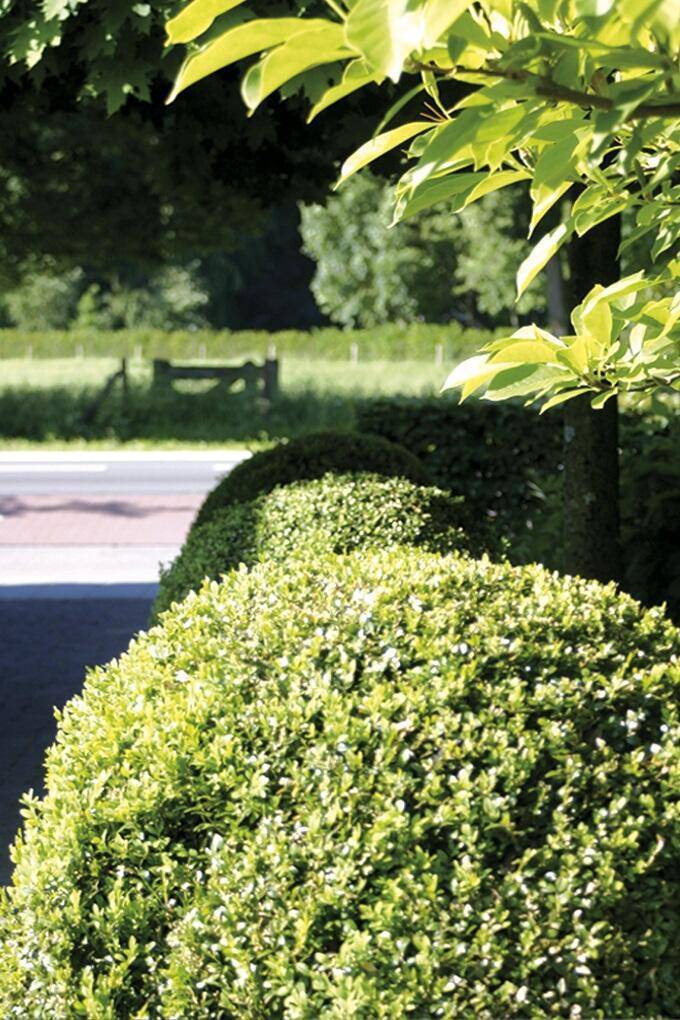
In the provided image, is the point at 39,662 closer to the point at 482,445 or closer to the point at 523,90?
the point at 482,445

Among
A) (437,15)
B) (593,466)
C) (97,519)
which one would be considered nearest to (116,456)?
(97,519)

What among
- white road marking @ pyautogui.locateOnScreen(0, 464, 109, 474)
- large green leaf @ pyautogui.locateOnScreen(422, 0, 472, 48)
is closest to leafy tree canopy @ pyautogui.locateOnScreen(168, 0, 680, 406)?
large green leaf @ pyautogui.locateOnScreen(422, 0, 472, 48)

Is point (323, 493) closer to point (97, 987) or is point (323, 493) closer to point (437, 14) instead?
point (97, 987)

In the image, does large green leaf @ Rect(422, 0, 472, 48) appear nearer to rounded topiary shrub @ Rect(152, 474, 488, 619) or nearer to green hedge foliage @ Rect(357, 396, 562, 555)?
rounded topiary shrub @ Rect(152, 474, 488, 619)

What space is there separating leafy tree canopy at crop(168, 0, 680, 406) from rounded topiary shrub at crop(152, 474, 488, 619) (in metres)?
3.02

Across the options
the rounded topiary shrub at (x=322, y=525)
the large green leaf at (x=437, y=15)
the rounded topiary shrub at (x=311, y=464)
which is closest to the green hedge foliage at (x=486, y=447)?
the rounded topiary shrub at (x=311, y=464)

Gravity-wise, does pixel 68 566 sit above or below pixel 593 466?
below

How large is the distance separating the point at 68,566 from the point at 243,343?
3449 centimetres

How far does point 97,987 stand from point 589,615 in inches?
55.5

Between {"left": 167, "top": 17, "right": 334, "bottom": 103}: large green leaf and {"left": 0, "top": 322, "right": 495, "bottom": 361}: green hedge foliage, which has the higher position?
{"left": 0, "top": 322, "right": 495, "bottom": 361}: green hedge foliage

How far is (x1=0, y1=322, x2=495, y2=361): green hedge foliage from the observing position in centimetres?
4594

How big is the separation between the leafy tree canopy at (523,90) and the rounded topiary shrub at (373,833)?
0.79 meters

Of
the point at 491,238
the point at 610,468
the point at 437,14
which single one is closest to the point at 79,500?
the point at 610,468

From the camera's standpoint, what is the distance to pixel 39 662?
860cm
